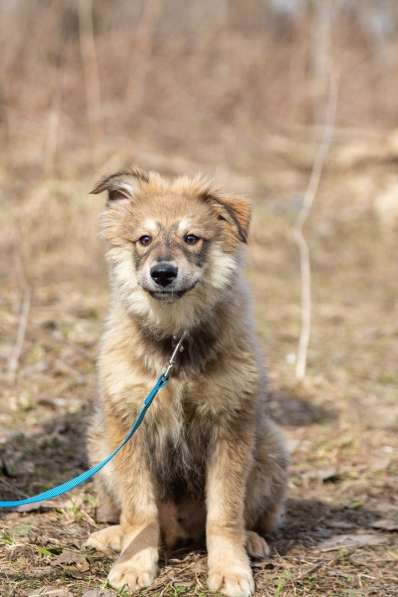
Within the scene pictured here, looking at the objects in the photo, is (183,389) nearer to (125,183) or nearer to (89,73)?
(125,183)

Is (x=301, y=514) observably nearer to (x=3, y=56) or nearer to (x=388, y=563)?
(x=388, y=563)

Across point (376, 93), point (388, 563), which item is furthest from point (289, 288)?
point (376, 93)

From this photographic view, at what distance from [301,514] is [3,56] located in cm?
1173

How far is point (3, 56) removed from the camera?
1384cm

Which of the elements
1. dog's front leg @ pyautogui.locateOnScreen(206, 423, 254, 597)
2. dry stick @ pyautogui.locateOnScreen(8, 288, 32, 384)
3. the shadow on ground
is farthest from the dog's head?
dry stick @ pyautogui.locateOnScreen(8, 288, 32, 384)

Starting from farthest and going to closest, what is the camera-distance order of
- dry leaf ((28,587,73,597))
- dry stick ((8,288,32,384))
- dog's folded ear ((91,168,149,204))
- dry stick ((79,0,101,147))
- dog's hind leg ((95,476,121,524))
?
1. dry stick ((79,0,101,147))
2. dry stick ((8,288,32,384))
3. dog's hind leg ((95,476,121,524))
4. dog's folded ear ((91,168,149,204))
5. dry leaf ((28,587,73,597))

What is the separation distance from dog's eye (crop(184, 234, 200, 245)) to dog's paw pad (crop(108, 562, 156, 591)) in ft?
5.27

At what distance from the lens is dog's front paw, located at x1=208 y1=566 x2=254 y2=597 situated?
3.41m

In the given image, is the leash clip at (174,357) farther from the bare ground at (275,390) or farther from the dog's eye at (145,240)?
the bare ground at (275,390)

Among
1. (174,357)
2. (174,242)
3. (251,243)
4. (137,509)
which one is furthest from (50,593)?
(251,243)

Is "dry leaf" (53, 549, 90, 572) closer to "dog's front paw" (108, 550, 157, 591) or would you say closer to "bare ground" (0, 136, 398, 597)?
"bare ground" (0, 136, 398, 597)

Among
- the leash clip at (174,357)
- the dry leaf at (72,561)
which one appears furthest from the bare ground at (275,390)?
the leash clip at (174,357)

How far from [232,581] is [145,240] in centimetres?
172

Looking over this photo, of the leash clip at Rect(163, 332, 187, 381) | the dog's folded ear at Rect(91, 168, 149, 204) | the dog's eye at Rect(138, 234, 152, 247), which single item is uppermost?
the dog's folded ear at Rect(91, 168, 149, 204)
